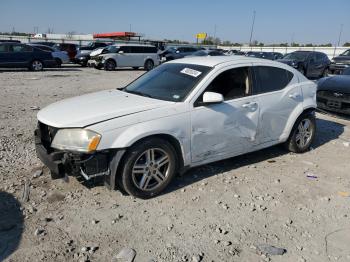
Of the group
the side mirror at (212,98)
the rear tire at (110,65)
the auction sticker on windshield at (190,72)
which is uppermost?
the auction sticker on windshield at (190,72)

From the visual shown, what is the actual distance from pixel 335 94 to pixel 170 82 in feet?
17.0

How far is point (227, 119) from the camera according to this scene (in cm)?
462

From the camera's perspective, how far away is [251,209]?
402cm

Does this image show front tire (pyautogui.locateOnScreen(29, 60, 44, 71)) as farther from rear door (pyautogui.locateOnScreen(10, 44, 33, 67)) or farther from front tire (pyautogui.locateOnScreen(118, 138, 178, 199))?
front tire (pyautogui.locateOnScreen(118, 138, 178, 199))

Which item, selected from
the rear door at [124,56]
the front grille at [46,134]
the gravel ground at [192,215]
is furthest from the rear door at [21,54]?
the front grille at [46,134]

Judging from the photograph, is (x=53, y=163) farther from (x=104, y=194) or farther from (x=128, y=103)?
(x=128, y=103)

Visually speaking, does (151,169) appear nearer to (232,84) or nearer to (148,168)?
(148,168)

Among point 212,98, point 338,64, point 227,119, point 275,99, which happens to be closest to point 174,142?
point 212,98

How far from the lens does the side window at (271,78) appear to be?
5.18 m

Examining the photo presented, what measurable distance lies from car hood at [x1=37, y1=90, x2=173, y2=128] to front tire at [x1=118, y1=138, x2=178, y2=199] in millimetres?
435

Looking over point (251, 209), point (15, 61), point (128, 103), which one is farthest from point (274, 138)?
point (15, 61)

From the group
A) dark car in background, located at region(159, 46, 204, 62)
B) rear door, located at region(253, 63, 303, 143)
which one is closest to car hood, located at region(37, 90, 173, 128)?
rear door, located at region(253, 63, 303, 143)

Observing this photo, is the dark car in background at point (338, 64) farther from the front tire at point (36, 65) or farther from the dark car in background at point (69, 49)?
the dark car in background at point (69, 49)

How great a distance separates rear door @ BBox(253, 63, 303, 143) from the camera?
16.9 feet
